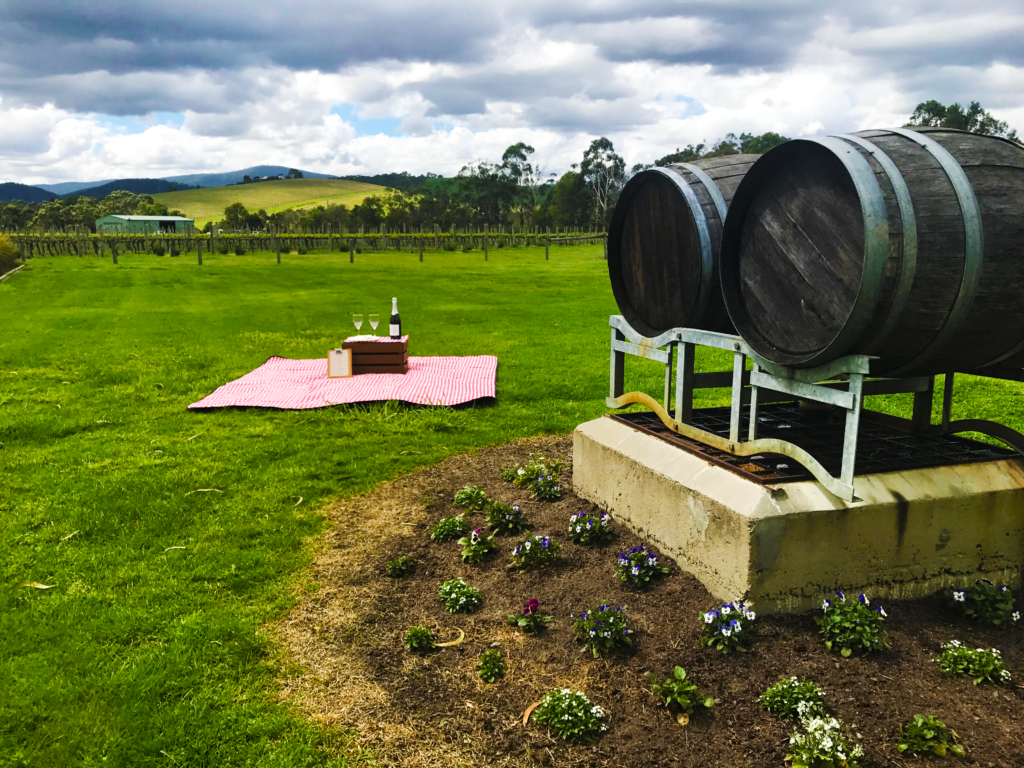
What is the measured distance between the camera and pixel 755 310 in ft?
13.0

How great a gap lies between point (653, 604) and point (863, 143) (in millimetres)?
2383

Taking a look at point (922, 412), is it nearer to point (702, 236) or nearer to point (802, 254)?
point (802, 254)

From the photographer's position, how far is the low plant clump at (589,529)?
4520 mm

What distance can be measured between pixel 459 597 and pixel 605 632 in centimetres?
93

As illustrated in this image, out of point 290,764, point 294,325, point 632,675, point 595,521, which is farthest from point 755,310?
point 294,325

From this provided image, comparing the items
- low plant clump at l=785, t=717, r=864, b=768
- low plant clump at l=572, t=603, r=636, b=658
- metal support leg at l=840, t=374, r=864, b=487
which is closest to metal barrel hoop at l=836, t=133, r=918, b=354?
metal support leg at l=840, t=374, r=864, b=487

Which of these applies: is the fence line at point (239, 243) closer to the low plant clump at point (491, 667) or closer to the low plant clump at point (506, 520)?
the low plant clump at point (506, 520)

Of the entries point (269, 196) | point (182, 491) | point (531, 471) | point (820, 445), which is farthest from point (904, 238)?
point (269, 196)

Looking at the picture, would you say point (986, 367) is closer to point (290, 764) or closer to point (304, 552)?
point (290, 764)

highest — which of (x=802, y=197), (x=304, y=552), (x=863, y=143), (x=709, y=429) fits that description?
(x=863, y=143)

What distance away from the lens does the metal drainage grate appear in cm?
378

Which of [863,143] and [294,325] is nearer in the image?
[863,143]

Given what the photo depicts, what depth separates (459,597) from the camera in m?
4.05

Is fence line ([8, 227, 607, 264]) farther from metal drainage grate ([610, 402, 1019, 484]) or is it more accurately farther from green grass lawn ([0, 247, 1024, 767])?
metal drainage grate ([610, 402, 1019, 484])
